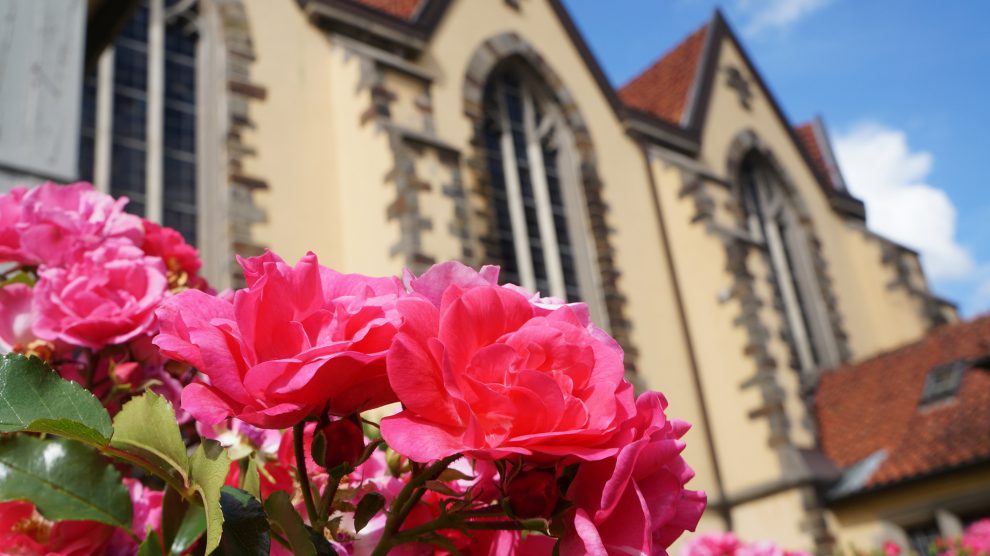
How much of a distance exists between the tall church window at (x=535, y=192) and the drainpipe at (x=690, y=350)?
4.84ft

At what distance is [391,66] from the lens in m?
9.51

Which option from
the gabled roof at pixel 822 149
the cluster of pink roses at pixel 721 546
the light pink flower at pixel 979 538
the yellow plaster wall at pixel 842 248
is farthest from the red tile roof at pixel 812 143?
the cluster of pink roses at pixel 721 546

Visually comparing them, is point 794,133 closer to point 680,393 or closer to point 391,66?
point 680,393

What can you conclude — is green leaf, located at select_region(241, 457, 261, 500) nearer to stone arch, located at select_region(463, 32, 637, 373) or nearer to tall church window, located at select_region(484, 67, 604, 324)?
stone arch, located at select_region(463, 32, 637, 373)

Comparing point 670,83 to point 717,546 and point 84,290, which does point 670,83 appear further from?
point 84,290

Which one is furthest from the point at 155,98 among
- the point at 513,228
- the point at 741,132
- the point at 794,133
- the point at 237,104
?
the point at 794,133

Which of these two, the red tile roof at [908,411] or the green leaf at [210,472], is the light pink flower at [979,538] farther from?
the green leaf at [210,472]

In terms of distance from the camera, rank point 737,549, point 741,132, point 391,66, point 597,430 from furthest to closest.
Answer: point 741,132 → point 391,66 → point 737,549 → point 597,430

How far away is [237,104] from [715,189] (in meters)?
7.31

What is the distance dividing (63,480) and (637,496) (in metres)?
0.52

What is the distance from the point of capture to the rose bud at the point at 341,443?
2.40ft

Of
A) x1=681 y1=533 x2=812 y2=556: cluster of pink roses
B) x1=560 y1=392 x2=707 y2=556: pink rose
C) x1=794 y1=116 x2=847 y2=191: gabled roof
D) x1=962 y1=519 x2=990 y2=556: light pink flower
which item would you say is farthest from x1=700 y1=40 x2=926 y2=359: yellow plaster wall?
x1=560 y1=392 x2=707 y2=556: pink rose

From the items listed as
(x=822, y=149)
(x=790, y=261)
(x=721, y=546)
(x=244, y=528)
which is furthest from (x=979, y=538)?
(x=822, y=149)

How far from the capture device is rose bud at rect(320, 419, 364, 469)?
73 centimetres
